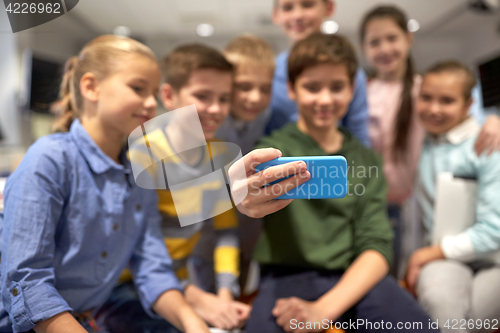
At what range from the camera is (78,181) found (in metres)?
0.44

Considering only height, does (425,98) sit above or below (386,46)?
below

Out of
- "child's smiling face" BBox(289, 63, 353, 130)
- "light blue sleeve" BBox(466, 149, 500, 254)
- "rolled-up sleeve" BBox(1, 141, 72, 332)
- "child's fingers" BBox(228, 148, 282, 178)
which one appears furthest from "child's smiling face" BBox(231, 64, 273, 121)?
"light blue sleeve" BBox(466, 149, 500, 254)

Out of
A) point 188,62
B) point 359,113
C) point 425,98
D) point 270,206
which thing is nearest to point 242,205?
point 270,206

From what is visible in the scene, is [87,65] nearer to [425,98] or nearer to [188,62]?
[188,62]

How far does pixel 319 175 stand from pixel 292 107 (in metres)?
0.29

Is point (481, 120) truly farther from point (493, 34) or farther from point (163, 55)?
point (163, 55)

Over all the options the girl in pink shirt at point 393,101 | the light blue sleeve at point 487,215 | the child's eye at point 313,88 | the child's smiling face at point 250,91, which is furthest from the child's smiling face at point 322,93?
the light blue sleeve at point 487,215

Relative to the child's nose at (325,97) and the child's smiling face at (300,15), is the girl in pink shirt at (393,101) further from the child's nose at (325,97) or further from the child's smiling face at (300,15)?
the child's nose at (325,97)

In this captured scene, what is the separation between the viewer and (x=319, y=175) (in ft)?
1.29

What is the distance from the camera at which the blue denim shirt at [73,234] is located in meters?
0.38

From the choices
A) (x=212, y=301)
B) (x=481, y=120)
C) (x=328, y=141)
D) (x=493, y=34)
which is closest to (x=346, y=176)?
(x=328, y=141)

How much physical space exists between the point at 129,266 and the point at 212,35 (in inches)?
18.8

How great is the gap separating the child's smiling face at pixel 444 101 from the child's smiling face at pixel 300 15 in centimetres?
29

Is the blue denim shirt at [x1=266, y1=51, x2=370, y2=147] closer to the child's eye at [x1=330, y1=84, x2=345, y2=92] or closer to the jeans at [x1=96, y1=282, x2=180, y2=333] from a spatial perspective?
the child's eye at [x1=330, y1=84, x2=345, y2=92]
